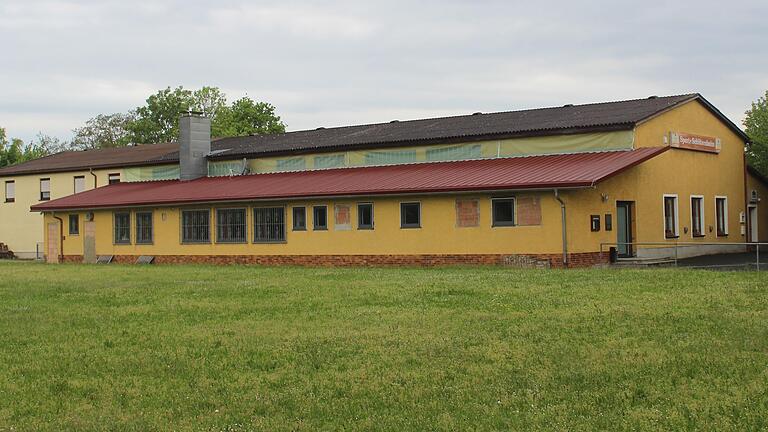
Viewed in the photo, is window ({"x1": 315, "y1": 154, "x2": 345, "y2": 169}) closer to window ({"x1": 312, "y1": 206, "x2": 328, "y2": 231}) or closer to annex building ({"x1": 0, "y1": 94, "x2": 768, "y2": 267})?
annex building ({"x1": 0, "y1": 94, "x2": 768, "y2": 267})

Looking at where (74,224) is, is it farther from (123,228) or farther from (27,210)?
(27,210)

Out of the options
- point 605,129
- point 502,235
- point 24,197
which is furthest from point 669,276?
point 24,197

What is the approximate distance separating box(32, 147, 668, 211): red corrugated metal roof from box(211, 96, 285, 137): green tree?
1268 inches

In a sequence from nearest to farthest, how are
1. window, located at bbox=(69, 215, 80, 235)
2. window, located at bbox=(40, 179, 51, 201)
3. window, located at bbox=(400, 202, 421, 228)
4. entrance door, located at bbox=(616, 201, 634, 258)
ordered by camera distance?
1. entrance door, located at bbox=(616, 201, 634, 258)
2. window, located at bbox=(400, 202, 421, 228)
3. window, located at bbox=(69, 215, 80, 235)
4. window, located at bbox=(40, 179, 51, 201)

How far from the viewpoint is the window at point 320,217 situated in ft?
109

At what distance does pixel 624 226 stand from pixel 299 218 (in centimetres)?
1112

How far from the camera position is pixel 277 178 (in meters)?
38.4

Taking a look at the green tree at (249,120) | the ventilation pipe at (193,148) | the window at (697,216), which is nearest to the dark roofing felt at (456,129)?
the ventilation pipe at (193,148)

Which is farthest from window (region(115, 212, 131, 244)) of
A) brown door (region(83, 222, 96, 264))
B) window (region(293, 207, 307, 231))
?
window (region(293, 207, 307, 231))

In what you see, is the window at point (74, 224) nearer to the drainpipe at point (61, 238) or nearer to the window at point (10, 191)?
the drainpipe at point (61, 238)

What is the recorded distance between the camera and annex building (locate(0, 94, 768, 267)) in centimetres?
2906

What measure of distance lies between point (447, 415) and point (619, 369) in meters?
2.63

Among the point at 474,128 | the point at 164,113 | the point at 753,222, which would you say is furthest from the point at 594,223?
the point at 164,113

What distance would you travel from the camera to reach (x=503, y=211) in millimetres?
29391
